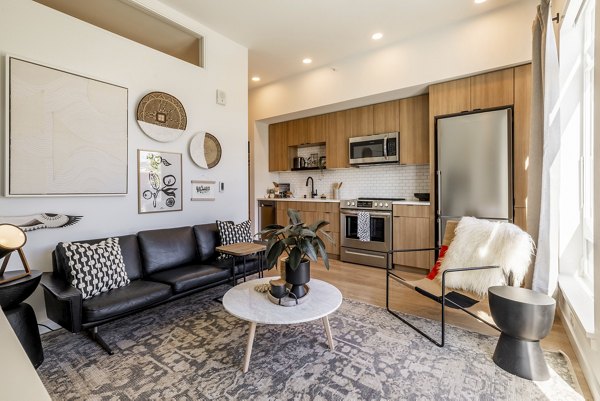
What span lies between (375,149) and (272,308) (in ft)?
11.2

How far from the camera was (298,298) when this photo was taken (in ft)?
7.02

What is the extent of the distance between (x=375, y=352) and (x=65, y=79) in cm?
346

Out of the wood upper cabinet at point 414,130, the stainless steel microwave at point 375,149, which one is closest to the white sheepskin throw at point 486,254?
the wood upper cabinet at point 414,130

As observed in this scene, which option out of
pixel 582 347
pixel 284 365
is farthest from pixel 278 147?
pixel 582 347

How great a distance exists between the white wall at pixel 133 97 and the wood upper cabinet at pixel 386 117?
210 cm

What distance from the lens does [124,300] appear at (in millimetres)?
2270

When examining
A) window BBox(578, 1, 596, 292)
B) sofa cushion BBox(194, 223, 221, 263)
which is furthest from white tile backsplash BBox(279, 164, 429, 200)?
sofa cushion BBox(194, 223, 221, 263)

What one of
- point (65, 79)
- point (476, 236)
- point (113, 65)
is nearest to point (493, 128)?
point (476, 236)

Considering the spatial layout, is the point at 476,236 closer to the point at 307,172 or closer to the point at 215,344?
the point at 215,344

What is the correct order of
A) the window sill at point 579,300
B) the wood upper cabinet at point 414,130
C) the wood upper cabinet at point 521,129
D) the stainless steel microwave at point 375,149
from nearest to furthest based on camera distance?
the window sill at point 579,300, the wood upper cabinet at point 521,129, the wood upper cabinet at point 414,130, the stainless steel microwave at point 375,149

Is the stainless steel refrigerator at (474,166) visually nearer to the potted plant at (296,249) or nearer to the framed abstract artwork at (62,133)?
the potted plant at (296,249)

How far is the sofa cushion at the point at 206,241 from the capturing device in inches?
133

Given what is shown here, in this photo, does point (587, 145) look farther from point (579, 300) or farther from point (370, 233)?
point (370, 233)

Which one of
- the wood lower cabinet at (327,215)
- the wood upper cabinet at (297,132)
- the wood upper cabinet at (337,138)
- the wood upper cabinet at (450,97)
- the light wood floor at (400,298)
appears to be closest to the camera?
the light wood floor at (400,298)
